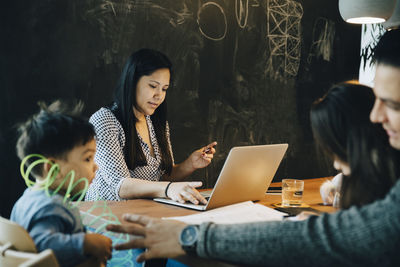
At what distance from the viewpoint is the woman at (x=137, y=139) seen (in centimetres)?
205

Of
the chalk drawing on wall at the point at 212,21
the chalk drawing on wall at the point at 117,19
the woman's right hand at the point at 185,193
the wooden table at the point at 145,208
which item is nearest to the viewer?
the wooden table at the point at 145,208

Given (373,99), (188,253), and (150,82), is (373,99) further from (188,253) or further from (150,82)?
(150,82)

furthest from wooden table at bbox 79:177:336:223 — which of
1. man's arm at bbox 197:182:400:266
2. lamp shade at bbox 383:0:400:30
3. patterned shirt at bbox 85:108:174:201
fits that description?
lamp shade at bbox 383:0:400:30

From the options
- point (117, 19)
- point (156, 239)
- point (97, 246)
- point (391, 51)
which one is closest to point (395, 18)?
point (391, 51)

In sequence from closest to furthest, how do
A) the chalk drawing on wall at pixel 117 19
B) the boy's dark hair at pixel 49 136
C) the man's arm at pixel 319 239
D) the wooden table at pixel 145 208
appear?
the man's arm at pixel 319 239 → the boy's dark hair at pixel 49 136 → the wooden table at pixel 145 208 → the chalk drawing on wall at pixel 117 19

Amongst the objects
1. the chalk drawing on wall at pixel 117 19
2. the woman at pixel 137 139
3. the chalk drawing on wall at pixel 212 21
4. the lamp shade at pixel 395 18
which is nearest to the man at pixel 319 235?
the woman at pixel 137 139

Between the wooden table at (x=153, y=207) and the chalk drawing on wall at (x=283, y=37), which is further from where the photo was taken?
the chalk drawing on wall at (x=283, y=37)

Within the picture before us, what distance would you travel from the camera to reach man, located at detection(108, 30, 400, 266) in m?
0.92

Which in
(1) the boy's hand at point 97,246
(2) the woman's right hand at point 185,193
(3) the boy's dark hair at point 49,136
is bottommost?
(2) the woman's right hand at point 185,193

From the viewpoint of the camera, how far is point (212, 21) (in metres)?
3.36

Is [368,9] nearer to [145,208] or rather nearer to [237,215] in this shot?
[237,215]

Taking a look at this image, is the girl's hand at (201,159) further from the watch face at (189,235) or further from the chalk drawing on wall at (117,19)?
the watch face at (189,235)

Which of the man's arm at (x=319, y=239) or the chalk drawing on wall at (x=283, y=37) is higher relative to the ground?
the chalk drawing on wall at (x=283, y=37)

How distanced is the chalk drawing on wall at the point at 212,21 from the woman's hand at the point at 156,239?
7.76ft
